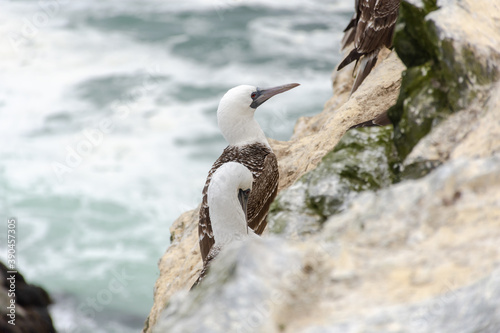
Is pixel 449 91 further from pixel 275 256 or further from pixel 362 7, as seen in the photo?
pixel 362 7

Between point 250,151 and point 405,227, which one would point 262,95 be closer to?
point 250,151

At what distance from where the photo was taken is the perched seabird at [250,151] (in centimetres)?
528

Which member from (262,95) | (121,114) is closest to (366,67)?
(262,95)

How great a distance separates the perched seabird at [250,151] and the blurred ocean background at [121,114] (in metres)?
6.07

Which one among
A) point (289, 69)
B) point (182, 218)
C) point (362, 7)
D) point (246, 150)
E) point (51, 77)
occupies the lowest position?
point (51, 77)

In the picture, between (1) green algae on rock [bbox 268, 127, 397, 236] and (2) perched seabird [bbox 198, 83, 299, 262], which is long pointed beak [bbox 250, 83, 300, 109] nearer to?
(2) perched seabird [bbox 198, 83, 299, 262]

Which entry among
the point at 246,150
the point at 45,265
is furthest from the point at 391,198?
the point at 45,265

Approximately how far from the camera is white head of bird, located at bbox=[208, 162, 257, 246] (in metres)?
4.43

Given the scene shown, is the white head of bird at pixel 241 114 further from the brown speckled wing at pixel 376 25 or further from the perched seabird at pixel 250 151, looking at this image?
the brown speckled wing at pixel 376 25

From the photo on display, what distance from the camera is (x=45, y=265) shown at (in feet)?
41.5

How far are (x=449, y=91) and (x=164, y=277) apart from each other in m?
3.72

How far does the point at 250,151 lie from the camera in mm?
5637

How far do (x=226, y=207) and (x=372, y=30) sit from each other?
2.62 metres

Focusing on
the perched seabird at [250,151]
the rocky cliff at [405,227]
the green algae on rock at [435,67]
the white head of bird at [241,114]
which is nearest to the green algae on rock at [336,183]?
the rocky cliff at [405,227]
